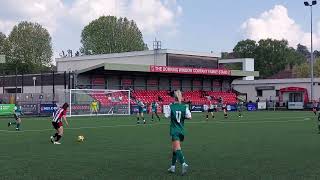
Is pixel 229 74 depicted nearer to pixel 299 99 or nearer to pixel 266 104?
pixel 266 104

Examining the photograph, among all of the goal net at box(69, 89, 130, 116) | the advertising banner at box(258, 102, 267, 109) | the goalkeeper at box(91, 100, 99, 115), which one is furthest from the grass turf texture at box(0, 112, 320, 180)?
the advertising banner at box(258, 102, 267, 109)

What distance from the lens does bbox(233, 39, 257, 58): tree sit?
134 meters

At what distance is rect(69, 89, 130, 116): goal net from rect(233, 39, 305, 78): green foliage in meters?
79.7

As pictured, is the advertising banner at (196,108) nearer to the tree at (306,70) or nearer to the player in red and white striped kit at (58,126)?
the player in red and white striped kit at (58,126)

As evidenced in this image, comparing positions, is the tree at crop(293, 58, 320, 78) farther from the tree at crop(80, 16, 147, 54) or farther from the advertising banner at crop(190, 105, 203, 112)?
the advertising banner at crop(190, 105, 203, 112)

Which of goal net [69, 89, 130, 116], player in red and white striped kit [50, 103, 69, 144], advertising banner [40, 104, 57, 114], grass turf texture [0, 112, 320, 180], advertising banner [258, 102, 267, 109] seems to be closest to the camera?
grass turf texture [0, 112, 320, 180]

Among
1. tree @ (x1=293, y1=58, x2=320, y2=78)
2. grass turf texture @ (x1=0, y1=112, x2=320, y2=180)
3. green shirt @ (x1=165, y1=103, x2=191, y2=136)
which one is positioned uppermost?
tree @ (x1=293, y1=58, x2=320, y2=78)

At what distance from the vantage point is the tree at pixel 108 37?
109438 mm

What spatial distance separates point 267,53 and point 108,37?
44290 mm

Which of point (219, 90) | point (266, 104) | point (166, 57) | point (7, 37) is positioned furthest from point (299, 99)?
point (7, 37)

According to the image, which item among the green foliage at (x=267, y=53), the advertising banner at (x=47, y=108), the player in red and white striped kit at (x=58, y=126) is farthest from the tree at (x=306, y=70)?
the player in red and white striped kit at (x=58, y=126)

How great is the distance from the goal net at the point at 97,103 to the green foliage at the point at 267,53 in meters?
79.7

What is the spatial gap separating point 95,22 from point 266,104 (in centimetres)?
4796

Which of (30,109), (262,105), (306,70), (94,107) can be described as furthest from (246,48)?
(30,109)
